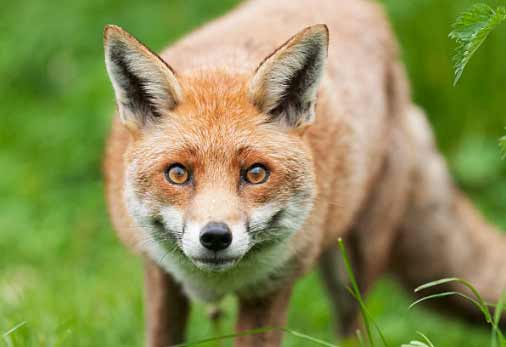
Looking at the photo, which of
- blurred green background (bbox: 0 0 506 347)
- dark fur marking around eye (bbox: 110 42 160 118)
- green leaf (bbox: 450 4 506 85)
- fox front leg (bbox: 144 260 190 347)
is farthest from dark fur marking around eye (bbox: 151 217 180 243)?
blurred green background (bbox: 0 0 506 347)

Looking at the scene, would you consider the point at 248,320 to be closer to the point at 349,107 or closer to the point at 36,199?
the point at 349,107

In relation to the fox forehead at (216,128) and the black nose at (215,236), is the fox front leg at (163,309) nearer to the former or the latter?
the fox forehead at (216,128)

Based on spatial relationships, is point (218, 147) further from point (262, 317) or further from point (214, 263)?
point (262, 317)

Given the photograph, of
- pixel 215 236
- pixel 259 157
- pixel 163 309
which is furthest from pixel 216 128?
pixel 163 309

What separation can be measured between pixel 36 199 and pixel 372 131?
12.6 ft

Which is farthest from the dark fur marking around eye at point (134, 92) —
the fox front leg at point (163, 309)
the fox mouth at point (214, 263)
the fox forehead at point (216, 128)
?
the fox front leg at point (163, 309)

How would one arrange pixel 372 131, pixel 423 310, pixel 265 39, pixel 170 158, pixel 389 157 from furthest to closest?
1. pixel 423 310
2. pixel 389 157
3. pixel 372 131
4. pixel 265 39
5. pixel 170 158

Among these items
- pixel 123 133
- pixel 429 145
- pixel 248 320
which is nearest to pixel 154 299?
pixel 248 320

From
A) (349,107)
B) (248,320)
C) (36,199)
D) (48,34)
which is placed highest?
(48,34)

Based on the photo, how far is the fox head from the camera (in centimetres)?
364

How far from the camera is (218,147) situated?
12.4 ft

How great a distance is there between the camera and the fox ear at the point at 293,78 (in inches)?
151

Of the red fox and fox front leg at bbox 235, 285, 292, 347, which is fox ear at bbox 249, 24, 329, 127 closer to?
the red fox

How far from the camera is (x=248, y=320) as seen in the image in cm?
448
